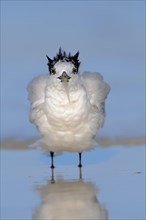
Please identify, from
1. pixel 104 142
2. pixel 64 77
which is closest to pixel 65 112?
pixel 64 77

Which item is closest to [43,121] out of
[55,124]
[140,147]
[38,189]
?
[55,124]

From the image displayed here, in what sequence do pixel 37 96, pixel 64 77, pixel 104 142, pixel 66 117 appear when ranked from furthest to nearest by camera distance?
pixel 104 142
pixel 37 96
pixel 66 117
pixel 64 77

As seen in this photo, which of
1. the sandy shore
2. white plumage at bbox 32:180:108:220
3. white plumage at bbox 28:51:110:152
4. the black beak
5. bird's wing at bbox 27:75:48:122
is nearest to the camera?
white plumage at bbox 32:180:108:220

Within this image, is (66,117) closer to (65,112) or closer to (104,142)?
(65,112)

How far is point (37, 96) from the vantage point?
13.1 metres

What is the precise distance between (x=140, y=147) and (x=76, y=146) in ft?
3.85

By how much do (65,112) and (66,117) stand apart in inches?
2.6

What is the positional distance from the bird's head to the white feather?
0.03m

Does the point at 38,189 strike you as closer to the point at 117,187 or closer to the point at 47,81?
the point at 117,187

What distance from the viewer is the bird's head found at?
40.6 ft

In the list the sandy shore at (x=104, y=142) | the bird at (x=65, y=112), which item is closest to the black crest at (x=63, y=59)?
the bird at (x=65, y=112)

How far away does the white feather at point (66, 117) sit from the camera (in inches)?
497

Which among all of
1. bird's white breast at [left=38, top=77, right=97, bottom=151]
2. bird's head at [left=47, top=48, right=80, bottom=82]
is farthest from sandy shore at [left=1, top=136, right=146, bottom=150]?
bird's head at [left=47, top=48, right=80, bottom=82]

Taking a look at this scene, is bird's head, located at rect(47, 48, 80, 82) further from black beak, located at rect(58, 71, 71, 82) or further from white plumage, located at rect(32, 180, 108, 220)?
white plumage, located at rect(32, 180, 108, 220)
